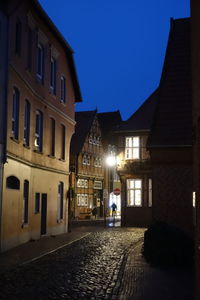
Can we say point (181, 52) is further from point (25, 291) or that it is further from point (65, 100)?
point (25, 291)

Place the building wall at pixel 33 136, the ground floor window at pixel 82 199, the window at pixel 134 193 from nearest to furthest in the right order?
the building wall at pixel 33 136
the window at pixel 134 193
the ground floor window at pixel 82 199

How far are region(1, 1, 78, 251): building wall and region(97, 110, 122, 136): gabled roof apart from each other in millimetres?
31871

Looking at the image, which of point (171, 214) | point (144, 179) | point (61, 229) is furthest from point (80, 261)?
point (144, 179)

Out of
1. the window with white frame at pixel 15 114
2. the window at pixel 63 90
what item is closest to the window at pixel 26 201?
the window with white frame at pixel 15 114

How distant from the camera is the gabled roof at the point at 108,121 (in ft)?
198

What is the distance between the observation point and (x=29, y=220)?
19750mm

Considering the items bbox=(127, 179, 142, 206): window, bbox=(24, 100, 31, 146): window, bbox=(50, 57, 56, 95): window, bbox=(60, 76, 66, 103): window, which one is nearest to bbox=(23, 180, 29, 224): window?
bbox=(24, 100, 31, 146): window

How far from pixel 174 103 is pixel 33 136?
6125 millimetres

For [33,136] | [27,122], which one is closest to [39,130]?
[33,136]

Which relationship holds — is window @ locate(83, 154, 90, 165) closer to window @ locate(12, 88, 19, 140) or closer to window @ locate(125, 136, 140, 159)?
window @ locate(125, 136, 140, 159)

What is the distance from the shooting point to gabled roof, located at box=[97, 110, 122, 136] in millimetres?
60219

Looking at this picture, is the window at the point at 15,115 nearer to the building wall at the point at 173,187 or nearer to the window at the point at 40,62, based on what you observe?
the window at the point at 40,62

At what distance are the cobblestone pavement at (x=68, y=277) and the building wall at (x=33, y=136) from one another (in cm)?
264

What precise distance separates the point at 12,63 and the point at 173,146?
21.6 ft
